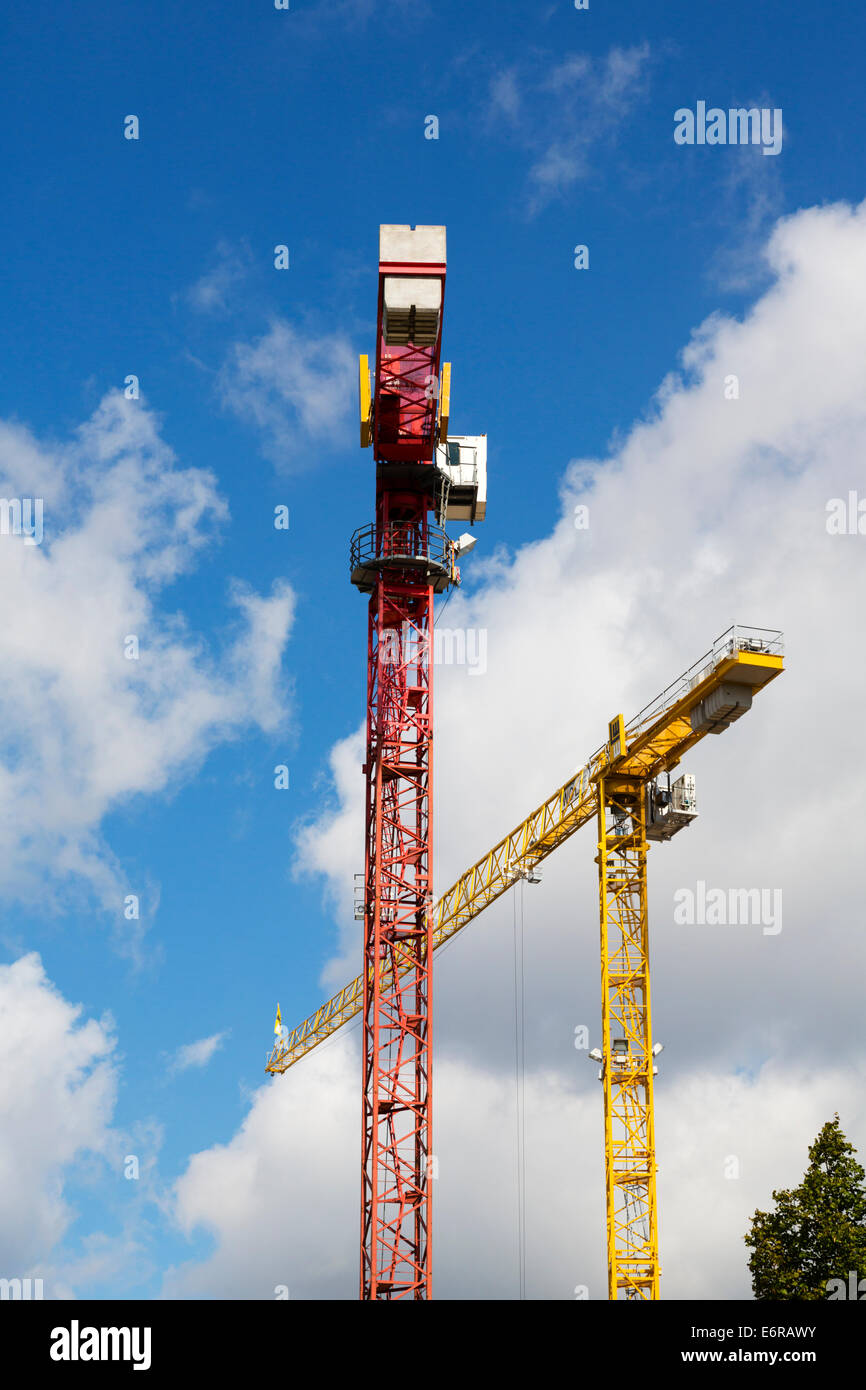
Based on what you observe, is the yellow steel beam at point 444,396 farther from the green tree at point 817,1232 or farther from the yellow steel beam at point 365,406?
the green tree at point 817,1232

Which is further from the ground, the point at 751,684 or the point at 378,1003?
the point at 751,684

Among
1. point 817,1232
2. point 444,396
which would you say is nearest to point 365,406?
point 444,396

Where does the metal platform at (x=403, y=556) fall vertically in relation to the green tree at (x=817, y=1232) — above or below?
above

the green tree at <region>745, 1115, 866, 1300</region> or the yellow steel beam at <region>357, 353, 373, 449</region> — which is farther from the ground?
the yellow steel beam at <region>357, 353, 373, 449</region>

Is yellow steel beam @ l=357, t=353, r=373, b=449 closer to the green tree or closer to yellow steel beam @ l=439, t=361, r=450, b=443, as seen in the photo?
yellow steel beam @ l=439, t=361, r=450, b=443

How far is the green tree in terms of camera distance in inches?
2458

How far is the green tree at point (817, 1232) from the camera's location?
62438 mm
